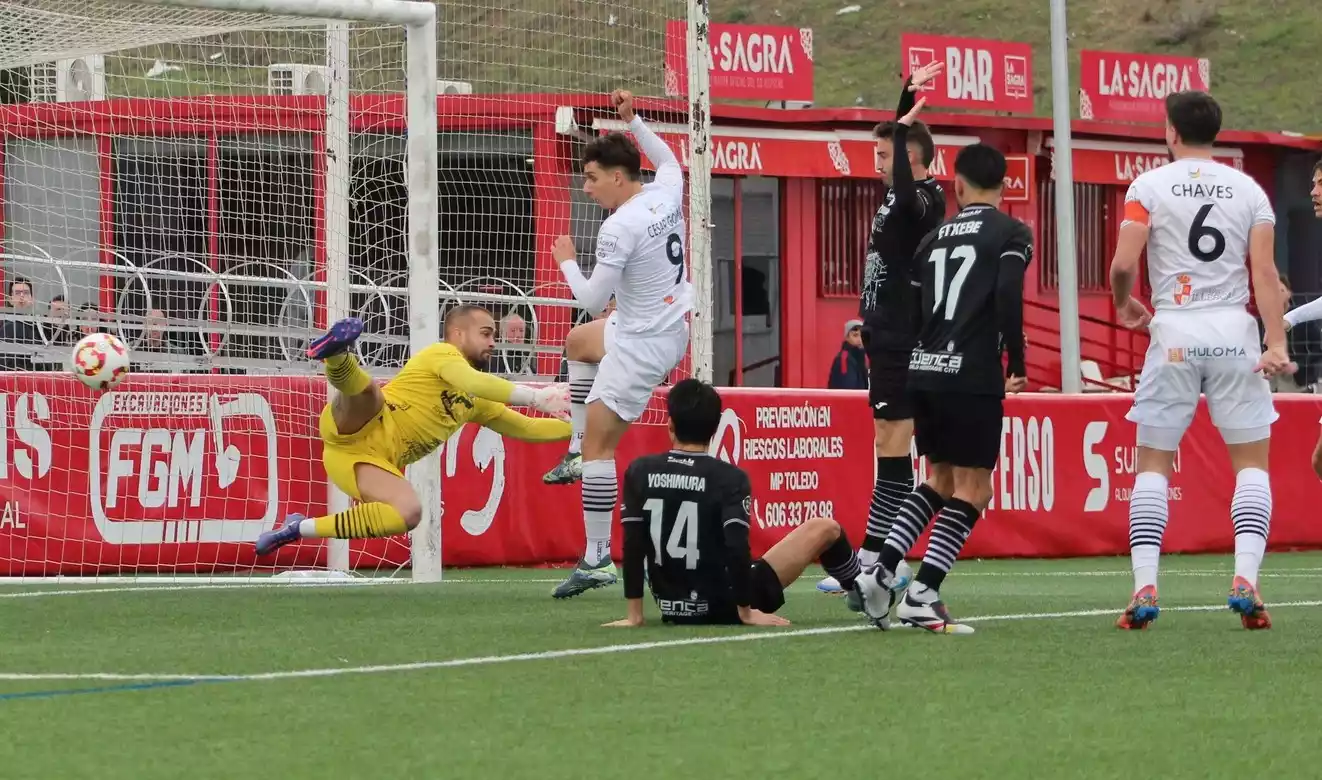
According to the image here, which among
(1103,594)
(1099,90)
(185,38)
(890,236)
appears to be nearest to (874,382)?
(890,236)

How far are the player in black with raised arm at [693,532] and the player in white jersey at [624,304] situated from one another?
6.04 ft

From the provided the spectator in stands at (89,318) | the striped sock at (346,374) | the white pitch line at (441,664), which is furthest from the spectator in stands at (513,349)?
the white pitch line at (441,664)

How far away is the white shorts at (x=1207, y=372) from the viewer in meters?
7.98

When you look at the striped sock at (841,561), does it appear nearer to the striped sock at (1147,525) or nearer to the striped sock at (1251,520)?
the striped sock at (1147,525)

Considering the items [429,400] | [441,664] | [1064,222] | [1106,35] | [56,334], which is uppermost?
[1106,35]

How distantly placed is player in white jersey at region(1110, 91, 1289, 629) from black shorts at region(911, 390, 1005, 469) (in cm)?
66

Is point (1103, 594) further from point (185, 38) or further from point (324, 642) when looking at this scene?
point (185, 38)

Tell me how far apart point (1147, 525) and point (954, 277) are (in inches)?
47.4

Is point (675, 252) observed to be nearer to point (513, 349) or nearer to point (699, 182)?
point (699, 182)

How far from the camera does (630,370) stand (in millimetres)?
10086

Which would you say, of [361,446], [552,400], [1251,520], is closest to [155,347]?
[361,446]

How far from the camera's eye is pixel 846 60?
62.9 metres

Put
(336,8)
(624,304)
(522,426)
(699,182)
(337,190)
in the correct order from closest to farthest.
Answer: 1. (624,304)
2. (522,426)
3. (336,8)
4. (337,190)
5. (699,182)

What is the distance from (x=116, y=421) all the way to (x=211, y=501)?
76cm
